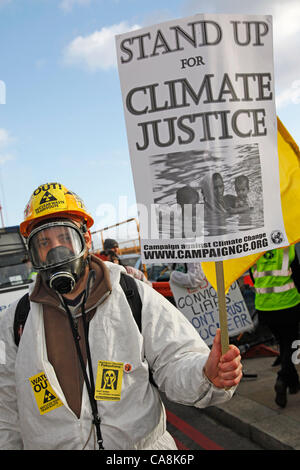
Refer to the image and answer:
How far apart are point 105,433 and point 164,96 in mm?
1412

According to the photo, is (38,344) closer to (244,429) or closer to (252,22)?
(252,22)

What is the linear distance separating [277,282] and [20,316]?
3.48 metres

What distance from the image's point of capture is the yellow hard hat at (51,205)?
2.25 metres

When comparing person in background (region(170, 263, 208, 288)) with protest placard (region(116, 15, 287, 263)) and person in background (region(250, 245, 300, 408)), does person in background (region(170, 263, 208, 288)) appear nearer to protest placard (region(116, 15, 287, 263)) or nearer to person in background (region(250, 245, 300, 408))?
person in background (region(250, 245, 300, 408))

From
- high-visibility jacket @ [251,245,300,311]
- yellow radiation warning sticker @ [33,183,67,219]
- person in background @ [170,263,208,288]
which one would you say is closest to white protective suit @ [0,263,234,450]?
yellow radiation warning sticker @ [33,183,67,219]

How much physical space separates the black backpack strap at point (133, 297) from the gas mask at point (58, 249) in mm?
238

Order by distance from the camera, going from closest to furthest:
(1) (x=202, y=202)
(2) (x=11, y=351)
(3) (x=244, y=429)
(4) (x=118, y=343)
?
(1) (x=202, y=202) → (4) (x=118, y=343) → (2) (x=11, y=351) → (3) (x=244, y=429)

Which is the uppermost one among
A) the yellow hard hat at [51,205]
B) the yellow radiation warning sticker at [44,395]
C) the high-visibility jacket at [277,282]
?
the yellow hard hat at [51,205]

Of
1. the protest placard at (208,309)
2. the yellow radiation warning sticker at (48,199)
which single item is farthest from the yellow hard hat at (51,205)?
the protest placard at (208,309)

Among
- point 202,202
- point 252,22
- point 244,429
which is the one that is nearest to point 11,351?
point 202,202

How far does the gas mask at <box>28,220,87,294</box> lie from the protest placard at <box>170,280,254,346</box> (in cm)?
454

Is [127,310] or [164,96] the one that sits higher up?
[164,96]

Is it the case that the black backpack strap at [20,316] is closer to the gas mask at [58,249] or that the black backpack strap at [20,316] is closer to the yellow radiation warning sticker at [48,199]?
the gas mask at [58,249]

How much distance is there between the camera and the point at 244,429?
4832 mm
